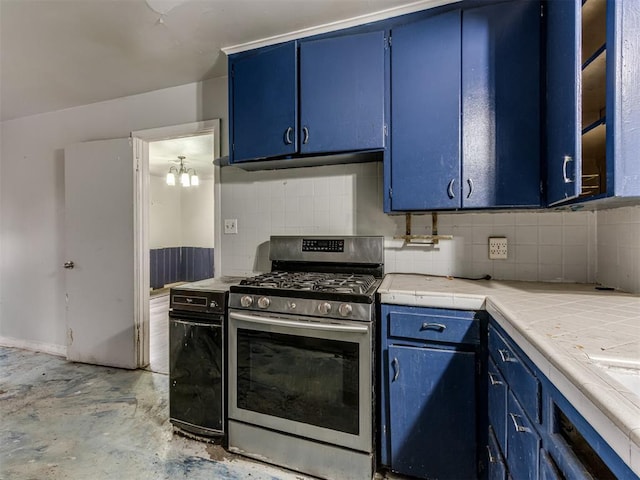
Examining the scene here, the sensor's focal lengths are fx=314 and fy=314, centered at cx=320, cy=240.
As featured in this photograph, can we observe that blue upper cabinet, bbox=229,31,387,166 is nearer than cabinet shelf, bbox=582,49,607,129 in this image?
No

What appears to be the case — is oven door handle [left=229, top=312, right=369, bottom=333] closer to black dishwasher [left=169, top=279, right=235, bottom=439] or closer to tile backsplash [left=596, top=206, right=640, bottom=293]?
black dishwasher [left=169, top=279, right=235, bottom=439]

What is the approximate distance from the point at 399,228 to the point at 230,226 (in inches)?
50.7

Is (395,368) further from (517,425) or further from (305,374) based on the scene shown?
(517,425)

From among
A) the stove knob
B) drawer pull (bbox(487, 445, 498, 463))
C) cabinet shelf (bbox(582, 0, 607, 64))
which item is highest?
cabinet shelf (bbox(582, 0, 607, 64))

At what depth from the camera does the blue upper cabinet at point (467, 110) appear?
1.51 m

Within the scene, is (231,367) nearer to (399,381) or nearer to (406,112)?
(399,381)

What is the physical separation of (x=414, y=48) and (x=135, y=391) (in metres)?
2.97

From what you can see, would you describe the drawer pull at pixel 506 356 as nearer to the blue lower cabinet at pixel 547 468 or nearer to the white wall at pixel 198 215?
the blue lower cabinet at pixel 547 468

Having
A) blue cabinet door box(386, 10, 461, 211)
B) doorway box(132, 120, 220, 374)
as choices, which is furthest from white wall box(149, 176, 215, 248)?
blue cabinet door box(386, 10, 461, 211)

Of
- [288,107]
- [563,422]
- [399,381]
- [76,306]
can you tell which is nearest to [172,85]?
[288,107]

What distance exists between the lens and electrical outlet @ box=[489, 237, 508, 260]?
1847 mm

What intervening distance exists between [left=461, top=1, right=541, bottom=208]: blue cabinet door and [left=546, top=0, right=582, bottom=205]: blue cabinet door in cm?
7

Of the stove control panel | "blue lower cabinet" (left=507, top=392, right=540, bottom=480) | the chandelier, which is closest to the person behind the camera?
"blue lower cabinet" (left=507, top=392, right=540, bottom=480)

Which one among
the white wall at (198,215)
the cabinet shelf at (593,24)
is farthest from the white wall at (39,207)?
the white wall at (198,215)
